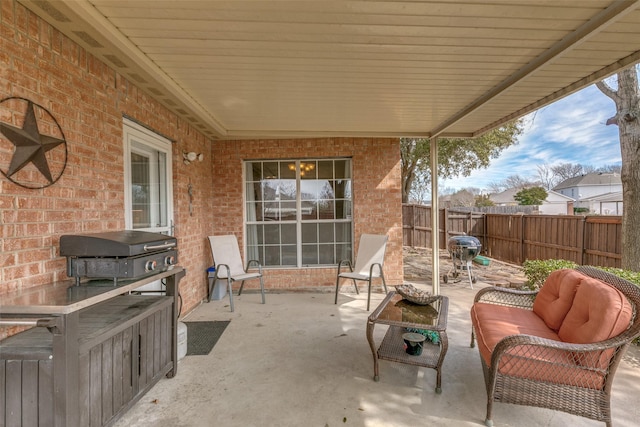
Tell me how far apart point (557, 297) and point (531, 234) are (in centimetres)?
559


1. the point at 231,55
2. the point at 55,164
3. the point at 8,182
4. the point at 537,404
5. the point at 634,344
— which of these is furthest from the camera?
the point at 634,344

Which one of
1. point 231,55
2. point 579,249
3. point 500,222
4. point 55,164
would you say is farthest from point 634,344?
point 500,222

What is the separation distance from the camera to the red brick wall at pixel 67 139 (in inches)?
66.7

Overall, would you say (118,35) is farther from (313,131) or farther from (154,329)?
(313,131)

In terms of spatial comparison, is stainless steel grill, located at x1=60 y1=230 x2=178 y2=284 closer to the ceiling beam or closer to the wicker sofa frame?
the wicker sofa frame

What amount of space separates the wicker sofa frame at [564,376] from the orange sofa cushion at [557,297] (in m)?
0.41

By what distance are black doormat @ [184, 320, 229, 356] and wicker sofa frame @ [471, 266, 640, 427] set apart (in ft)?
8.00

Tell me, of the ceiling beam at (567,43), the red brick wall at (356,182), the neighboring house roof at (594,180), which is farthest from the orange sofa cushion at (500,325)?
the neighboring house roof at (594,180)

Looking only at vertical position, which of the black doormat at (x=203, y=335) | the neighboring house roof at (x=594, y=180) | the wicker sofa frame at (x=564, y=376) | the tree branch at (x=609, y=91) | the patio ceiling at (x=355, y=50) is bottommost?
the black doormat at (x=203, y=335)

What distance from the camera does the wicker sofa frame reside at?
1.78 meters

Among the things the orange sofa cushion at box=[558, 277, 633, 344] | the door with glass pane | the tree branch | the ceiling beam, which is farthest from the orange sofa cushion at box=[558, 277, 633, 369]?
the tree branch

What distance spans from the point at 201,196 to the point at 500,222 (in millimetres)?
7413

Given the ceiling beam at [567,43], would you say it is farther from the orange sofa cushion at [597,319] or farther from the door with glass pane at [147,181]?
the door with glass pane at [147,181]

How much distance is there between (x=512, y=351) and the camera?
1.91m
